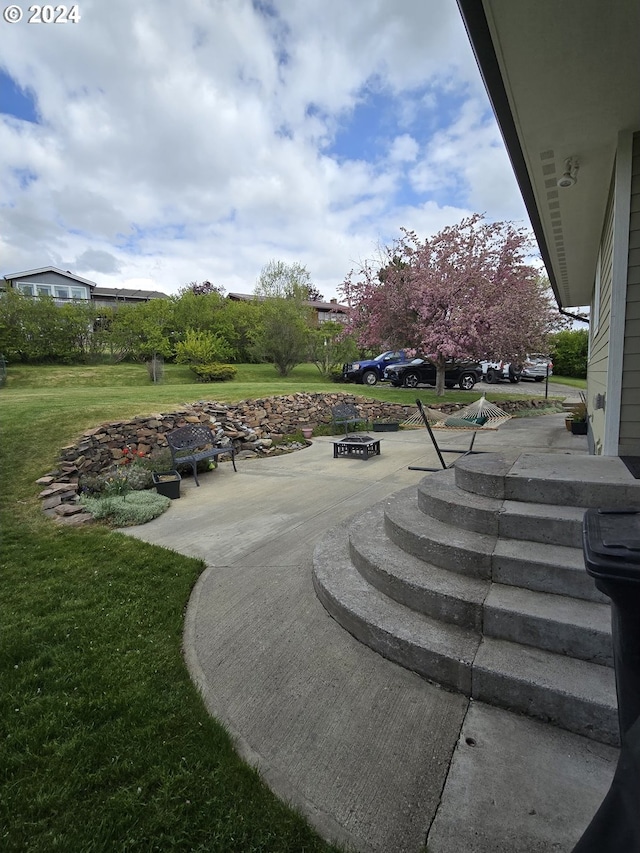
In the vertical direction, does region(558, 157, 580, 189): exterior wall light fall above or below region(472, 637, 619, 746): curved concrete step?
above

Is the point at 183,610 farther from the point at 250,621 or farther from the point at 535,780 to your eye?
the point at 535,780

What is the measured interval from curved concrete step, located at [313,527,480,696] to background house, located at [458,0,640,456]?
2.23m

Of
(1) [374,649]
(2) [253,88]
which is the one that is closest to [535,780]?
(1) [374,649]

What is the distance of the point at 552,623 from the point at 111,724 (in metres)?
2.05

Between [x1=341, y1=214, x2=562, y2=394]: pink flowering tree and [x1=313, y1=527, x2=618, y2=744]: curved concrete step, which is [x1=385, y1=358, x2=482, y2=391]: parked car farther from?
[x1=313, y1=527, x2=618, y2=744]: curved concrete step

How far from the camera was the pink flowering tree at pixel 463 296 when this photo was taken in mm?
12109

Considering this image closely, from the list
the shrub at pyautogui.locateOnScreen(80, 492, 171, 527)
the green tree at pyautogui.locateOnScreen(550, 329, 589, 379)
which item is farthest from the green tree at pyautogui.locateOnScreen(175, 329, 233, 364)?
the green tree at pyautogui.locateOnScreen(550, 329, 589, 379)

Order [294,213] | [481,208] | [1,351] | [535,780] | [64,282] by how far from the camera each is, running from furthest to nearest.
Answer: [64,282]
[294,213]
[1,351]
[481,208]
[535,780]

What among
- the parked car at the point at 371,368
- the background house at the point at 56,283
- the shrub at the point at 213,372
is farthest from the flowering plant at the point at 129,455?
the background house at the point at 56,283

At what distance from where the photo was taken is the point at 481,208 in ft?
41.3

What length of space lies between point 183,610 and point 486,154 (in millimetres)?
7495

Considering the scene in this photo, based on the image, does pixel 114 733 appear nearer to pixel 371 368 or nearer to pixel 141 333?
pixel 371 368

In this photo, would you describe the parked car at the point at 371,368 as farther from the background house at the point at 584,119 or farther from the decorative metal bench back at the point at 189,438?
the background house at the point at 584,119

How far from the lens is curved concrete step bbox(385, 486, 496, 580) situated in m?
2.30
